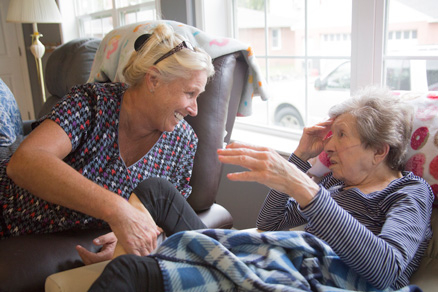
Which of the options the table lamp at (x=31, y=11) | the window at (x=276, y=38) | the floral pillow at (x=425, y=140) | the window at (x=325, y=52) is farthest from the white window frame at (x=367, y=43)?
the table lamp at (x=31, y=11)

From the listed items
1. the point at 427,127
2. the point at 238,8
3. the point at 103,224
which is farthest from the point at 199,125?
the point at 238,8

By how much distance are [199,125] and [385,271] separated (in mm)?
903

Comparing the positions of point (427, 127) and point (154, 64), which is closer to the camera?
point (427, 127)

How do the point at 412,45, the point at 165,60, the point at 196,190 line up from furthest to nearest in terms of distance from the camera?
the point at 412,45 < the point at 196,190 < the point at 165,60

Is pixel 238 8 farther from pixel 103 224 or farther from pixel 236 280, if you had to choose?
pixel 236 280

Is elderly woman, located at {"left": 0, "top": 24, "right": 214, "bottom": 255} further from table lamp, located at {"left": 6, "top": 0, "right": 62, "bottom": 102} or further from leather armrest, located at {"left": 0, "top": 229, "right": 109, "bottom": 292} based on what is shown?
table lamp, located at {"left": 6, "top": 0, "right": 62, "bottom": 102}

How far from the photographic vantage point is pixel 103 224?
1.43 meters

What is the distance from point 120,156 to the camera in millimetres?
1462

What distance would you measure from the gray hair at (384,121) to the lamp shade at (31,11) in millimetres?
2821

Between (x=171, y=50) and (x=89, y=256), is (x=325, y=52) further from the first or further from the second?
(x=89, y=256)

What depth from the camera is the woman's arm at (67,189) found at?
1.15m

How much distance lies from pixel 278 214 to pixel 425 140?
1.65 feet

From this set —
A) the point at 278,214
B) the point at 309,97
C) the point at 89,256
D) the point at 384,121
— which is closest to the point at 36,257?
the point at 89,256

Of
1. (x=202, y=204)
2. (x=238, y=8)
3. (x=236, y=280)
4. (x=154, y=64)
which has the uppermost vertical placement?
(x=238, y=8)
